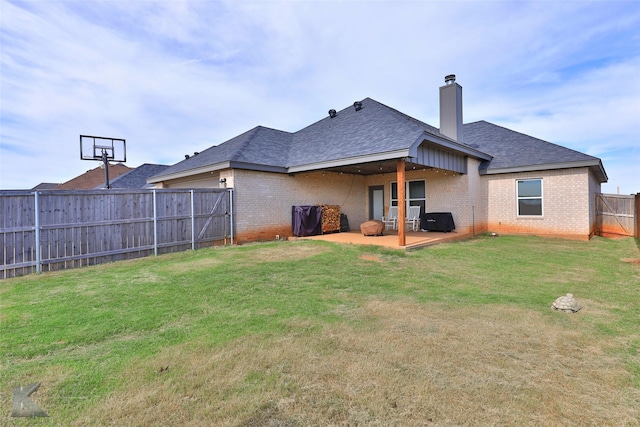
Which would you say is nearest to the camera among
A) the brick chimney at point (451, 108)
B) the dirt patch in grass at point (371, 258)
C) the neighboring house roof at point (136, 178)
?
the dirt patch in grass at point (371, 258)

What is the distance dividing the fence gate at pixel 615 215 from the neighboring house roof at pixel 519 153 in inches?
50.8

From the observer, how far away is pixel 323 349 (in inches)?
109

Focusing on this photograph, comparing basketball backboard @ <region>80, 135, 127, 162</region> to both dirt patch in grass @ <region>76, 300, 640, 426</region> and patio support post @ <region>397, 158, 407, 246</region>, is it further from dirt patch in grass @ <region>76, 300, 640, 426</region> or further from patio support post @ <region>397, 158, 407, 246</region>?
dirt patch in grass @ <region>76, 300, 640, 426</region>

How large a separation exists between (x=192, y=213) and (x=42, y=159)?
21499 millimetres

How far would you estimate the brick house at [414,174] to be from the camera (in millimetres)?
10133

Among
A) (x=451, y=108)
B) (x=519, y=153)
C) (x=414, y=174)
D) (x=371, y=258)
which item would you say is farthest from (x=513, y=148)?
(x=371, y=258)

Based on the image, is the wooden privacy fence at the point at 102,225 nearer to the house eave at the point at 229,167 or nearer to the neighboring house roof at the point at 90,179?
the house eave at the point at 229,167

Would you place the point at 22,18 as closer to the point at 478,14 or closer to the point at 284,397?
the point at 284,397

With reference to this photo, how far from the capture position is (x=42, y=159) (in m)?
21.9

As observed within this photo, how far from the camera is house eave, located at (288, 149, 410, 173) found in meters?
8.19

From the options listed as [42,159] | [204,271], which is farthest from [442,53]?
[42,159]

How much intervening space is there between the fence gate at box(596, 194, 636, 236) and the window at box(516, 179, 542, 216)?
372 centimetres

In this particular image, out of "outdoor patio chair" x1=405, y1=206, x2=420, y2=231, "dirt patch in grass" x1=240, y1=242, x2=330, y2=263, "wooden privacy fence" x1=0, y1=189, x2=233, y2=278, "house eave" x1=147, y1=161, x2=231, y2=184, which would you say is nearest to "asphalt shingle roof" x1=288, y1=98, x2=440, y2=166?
"house eave" x1=147, y1=161, x2=231, y2=184

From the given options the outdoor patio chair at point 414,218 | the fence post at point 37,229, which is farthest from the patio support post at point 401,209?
the fence post at point 37,229
